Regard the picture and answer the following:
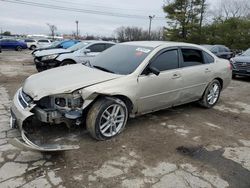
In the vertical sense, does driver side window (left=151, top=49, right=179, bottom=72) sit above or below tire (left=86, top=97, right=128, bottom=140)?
above

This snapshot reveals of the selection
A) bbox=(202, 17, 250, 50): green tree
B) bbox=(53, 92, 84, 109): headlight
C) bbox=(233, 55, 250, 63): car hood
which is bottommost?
bbox=(53, 92, 84, 109): headlight

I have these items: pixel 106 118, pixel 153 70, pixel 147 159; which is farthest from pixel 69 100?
pixel 153 70

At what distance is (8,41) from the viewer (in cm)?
2958

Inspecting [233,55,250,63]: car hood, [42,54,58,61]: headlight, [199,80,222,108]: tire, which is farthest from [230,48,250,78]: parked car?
[42,54,58,61]: headlight

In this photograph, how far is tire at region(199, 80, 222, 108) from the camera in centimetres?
575

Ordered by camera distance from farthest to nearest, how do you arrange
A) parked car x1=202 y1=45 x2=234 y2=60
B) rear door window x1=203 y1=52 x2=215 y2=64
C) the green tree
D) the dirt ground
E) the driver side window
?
the green tree < parked car x1=202 y1=45 x2=234 y2=60 < rear door window x1=203 y1=52 x2=215 y2=64 < the driver side window < the dirt ground

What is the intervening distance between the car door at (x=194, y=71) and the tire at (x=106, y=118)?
5.17 ft

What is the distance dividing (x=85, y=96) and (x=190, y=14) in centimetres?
3029

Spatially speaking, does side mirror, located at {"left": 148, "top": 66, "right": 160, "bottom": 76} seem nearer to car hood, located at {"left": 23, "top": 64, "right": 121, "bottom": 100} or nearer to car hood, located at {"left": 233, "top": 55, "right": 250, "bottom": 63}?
car hood, located at {"left": 23, "top": 64, "right": 121, "bottom": 100}

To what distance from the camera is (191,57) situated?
5.35 m

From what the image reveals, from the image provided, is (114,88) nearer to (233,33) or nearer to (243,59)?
(243,59)

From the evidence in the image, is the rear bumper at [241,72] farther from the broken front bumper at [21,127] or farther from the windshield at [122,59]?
the broken front bumper at [21,127]

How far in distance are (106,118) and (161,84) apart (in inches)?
49.4

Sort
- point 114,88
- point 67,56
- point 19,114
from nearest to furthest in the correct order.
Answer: point 19,114 < point 114,88 < point 67,56
